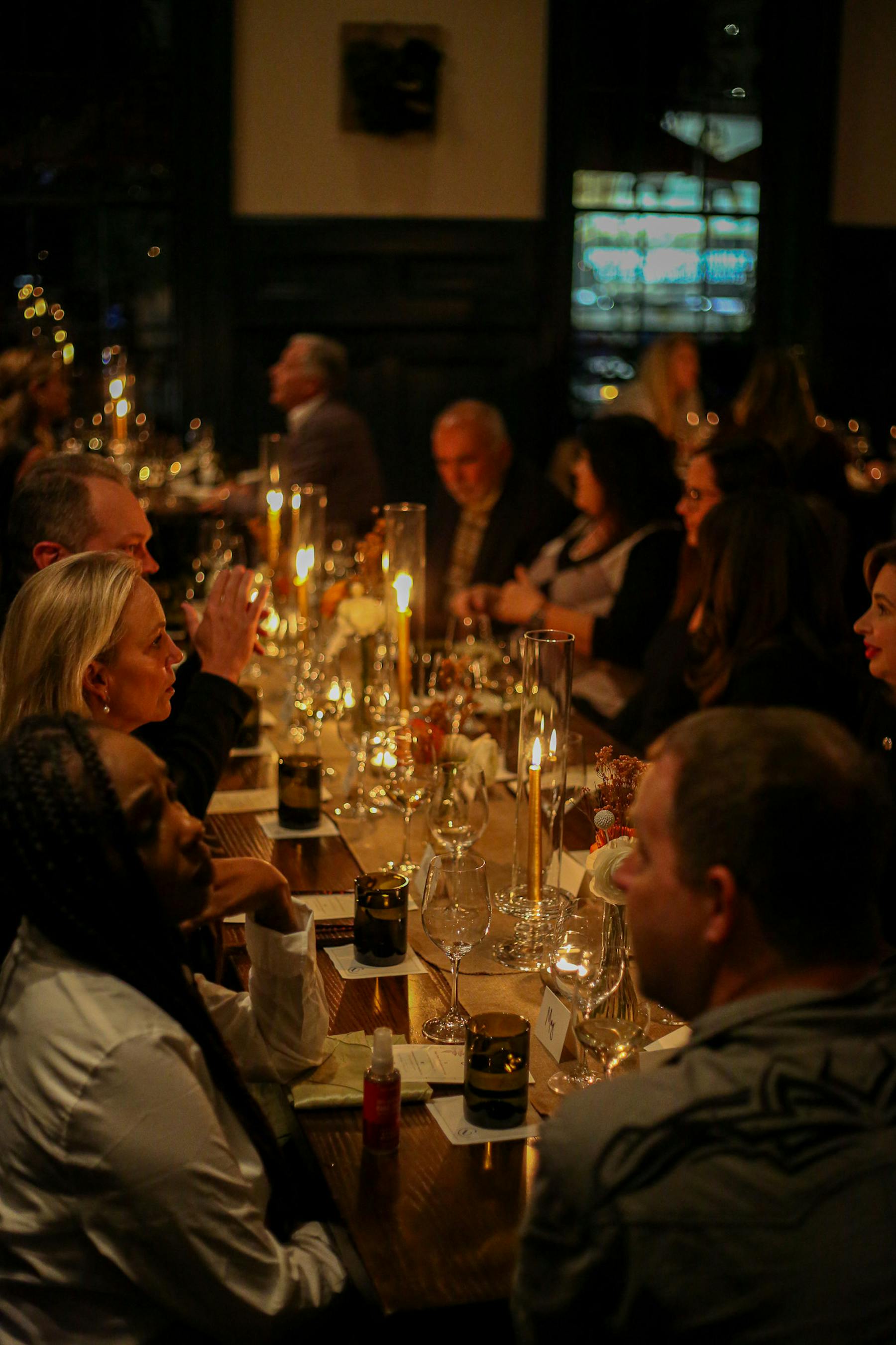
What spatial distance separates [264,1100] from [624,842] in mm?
579

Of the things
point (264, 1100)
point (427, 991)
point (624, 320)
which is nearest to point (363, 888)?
point (427, 991)

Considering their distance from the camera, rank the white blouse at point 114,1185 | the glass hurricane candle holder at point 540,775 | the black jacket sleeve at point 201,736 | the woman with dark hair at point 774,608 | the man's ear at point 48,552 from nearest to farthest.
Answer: the white blouse at point 114,1185
the glass hurricane candle holder at point 540,775
the black jacket sleeve at point 201,736
the man's ear at point 48,552
the woman with dark hair at point 774,608

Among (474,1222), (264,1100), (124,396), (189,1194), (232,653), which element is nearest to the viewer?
(189,1194)

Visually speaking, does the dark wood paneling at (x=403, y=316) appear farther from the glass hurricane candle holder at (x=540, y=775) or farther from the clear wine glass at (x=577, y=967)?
the clear wine glass at (x=577, y=967)

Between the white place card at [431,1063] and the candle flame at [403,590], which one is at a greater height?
the candle flame at [403,590]

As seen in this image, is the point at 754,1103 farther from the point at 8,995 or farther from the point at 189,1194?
the point at 8,995

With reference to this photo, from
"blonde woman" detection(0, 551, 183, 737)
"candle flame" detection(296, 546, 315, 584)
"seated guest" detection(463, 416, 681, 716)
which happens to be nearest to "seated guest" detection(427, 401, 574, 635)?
"seated guest" detection(463, 416, 681, 716)

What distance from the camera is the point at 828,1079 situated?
43.4 inches

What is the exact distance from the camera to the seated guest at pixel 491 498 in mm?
5242

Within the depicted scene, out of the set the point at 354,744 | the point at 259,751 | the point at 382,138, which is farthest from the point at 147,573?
the point at 382,138

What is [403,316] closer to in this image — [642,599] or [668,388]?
[668,388]

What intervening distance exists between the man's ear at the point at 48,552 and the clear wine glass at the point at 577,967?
1383 mm

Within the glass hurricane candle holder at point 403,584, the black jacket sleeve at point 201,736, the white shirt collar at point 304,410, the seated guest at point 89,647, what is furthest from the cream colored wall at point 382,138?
the seated guest at point 89,647

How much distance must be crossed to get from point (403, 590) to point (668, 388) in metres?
4.34
